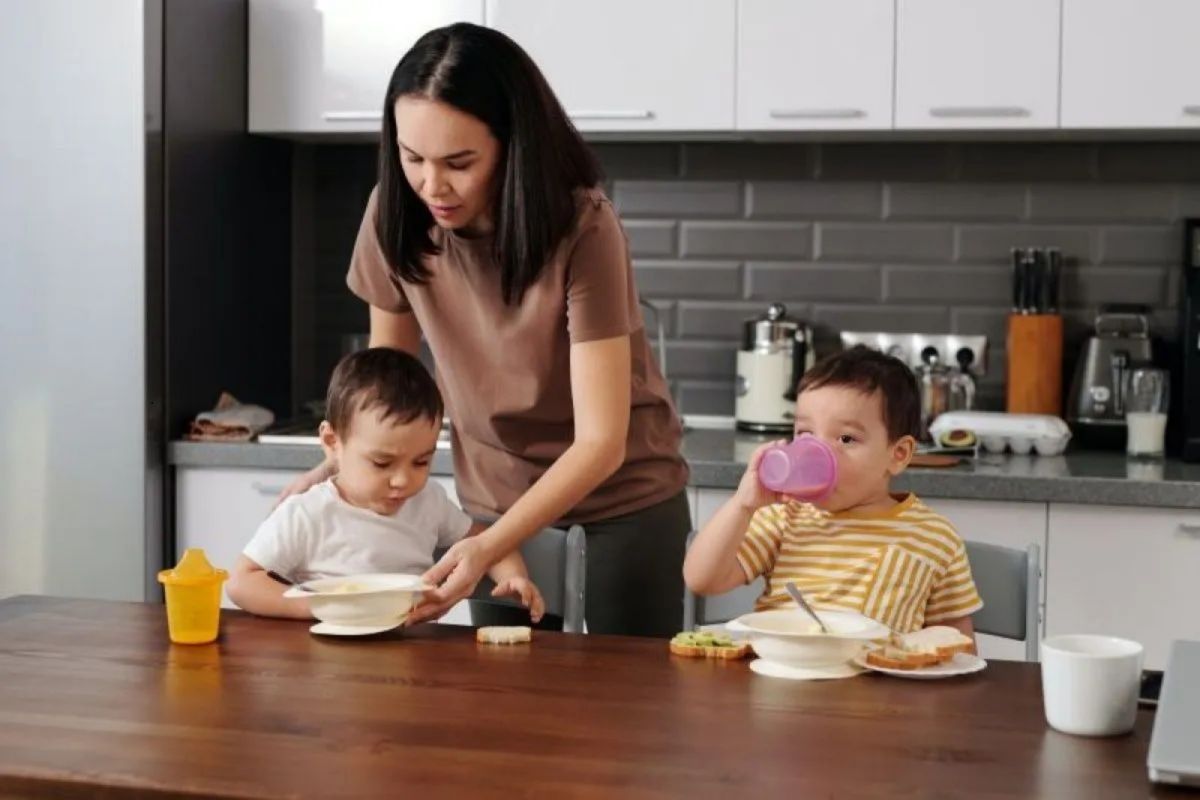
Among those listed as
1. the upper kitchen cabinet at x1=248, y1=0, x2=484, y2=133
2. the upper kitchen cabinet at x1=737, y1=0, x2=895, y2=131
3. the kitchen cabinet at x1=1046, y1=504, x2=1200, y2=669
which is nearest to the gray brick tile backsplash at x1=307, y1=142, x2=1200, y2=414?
the upper kitchen cabinet at x1=737, y1=0, x2=895, y2=131

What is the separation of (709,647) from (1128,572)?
1.47 m

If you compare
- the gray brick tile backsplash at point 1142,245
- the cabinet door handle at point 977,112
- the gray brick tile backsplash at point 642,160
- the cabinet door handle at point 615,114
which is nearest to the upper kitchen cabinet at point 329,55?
the cabinet door handle at point 615,114

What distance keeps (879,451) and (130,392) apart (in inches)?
71.0

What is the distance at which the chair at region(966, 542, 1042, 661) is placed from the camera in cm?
214

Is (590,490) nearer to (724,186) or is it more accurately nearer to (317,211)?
(724,186)

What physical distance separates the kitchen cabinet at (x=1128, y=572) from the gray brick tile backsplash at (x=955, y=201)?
0.81m

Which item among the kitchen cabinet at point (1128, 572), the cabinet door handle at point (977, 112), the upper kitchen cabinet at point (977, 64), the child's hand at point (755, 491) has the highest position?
the upper kitchen cabinet at point (977, 64)

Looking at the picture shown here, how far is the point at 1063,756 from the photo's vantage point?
1.52 m

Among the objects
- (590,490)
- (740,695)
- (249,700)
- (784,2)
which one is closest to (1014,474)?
(784,2)

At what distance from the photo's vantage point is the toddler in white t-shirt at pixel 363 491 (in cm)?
211

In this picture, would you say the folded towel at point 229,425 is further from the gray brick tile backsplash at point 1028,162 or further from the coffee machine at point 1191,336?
the coffee machine at point 1191,336

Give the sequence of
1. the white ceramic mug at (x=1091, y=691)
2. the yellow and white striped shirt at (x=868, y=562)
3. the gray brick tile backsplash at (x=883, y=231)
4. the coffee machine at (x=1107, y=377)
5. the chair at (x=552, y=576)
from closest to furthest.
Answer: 1. the white ceramic mug at (x=1091, y=691)
2. the yellow and white striped shirt at (x=868, y=562)
3. the chair at (x=552, y=576)
4. the coffee machine at (x=1107, y=377)
5. the gray brick tile backsplash at (x=883, y=231)

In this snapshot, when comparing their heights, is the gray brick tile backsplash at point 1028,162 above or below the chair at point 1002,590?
above

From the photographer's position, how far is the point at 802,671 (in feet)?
5.84
